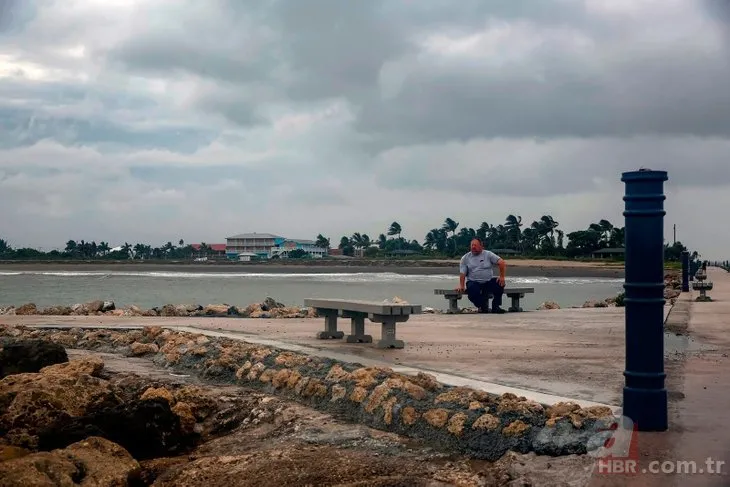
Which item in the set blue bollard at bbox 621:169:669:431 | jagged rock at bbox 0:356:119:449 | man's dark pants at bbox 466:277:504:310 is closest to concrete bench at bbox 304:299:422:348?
jagged rock at bbox 0:356:119:449

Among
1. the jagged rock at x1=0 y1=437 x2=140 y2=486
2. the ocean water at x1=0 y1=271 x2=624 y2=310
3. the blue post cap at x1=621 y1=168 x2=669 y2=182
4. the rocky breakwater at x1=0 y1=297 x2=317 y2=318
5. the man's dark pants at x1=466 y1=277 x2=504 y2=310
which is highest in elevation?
the blue post cap at x1=621 y1=168 x2=669 y2=182

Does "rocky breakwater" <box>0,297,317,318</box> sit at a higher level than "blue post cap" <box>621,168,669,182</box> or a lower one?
lower

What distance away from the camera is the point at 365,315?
10.2m

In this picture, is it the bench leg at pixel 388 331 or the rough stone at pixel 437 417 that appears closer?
the rough stone at pixel 437 417

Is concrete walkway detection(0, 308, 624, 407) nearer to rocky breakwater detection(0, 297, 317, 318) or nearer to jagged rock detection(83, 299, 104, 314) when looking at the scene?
rocky breakwater detection(0, 297, 317, 318)

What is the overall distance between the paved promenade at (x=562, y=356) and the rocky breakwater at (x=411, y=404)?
1.25 ft

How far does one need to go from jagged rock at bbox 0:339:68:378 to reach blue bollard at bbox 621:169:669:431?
6498 millimetres

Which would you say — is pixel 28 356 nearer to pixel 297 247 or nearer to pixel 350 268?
pixel 350 268

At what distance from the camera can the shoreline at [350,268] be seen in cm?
8412

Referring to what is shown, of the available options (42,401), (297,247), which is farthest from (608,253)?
(42,401)

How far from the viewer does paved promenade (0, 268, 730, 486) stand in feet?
17.4

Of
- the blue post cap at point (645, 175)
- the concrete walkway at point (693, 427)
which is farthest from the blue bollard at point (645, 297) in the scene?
the concrete walkway at point (693, 427)

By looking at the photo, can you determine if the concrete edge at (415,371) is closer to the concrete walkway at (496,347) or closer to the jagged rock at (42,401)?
the concrete walkway at (496,347)

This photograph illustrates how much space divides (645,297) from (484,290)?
10304 mm
